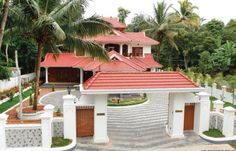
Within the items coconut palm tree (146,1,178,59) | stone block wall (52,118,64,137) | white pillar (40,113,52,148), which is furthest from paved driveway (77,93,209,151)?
coconut palm tree (146,1,178,59)

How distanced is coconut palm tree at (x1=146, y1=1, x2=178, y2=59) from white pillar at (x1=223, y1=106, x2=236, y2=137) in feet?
69.7

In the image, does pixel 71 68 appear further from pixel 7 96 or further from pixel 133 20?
pixel 133 20

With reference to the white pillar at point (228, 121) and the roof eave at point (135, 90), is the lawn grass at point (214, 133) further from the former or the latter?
the roof eave at point (135, 90)

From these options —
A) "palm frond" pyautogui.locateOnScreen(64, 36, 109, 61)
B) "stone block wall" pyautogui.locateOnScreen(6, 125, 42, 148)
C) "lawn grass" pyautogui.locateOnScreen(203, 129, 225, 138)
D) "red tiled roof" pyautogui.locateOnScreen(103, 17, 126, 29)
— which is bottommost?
"lawn grass" pyautogui.locateOnScreen(203, 129, 225, 138)

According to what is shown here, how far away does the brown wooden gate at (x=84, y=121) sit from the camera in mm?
10924

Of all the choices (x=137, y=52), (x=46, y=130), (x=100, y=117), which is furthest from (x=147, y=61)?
(x=46, y=130)

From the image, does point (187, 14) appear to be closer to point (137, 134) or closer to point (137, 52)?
point (137, 52)

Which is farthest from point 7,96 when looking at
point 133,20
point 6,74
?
point 133,20

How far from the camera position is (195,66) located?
3341cm

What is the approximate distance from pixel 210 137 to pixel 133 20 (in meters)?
42.1

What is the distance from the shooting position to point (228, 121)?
1070cm

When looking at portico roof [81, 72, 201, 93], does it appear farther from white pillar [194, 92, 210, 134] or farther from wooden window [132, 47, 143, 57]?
wooden window [132, 47, 143, 57]

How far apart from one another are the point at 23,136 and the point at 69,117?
187 centimetres

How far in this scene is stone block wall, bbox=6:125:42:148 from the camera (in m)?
9.17
